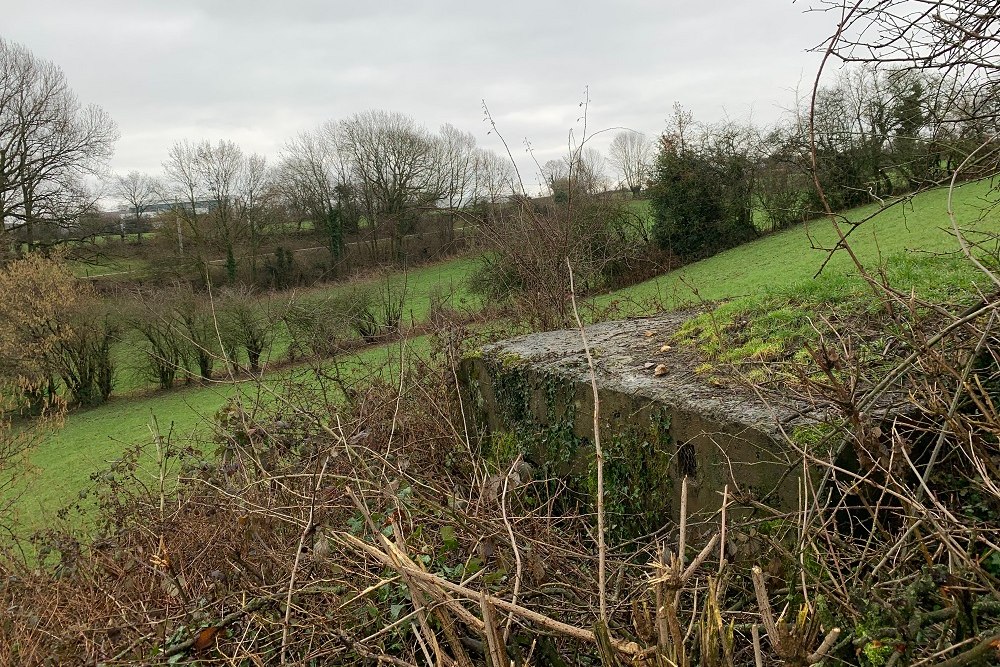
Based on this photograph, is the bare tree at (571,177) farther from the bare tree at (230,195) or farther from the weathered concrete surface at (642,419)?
the bare tree at (230,195)

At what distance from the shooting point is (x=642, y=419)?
13.8 feet

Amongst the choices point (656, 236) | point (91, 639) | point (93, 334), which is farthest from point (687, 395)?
point (93, 334)

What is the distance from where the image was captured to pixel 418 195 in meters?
37.8

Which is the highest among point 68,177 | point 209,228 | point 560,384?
point 68,177

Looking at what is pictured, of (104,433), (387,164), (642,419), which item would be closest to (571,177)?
(642,419)

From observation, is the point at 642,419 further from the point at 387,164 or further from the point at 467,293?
the point at 387,164

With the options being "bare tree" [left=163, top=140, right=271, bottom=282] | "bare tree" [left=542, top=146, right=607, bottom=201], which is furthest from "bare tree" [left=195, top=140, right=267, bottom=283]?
"bare tree" [left=542, top=146, right=607, bottom=201]

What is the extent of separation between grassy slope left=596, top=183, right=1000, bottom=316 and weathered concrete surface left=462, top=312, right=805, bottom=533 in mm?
5004

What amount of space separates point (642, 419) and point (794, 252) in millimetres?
16941

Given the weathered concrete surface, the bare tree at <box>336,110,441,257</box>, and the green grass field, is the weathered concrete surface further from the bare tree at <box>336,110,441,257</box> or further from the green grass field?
the bare tree at <box>336,110,441,257</box>

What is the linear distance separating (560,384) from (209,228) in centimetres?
3473

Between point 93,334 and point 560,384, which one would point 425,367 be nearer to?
point 560,384

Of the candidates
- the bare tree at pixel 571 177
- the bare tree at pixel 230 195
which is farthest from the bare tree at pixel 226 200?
the bare tree at pixel 571 177

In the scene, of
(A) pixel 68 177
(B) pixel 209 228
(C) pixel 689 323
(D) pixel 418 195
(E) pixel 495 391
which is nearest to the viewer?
(C) pixel 689 323
